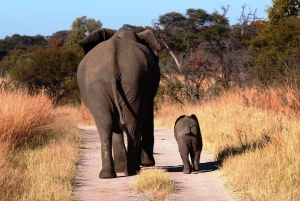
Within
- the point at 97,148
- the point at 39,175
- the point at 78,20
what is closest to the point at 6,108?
the point at 97,148

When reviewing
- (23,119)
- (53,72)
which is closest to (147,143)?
(23,119)

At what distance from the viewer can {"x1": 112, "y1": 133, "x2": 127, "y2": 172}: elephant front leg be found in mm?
9156

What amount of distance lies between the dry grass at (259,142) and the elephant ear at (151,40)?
200 cm

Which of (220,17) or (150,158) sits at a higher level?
(220,17)

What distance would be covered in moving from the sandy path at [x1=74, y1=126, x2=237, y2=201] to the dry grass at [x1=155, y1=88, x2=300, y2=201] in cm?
22

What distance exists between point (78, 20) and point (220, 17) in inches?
1178

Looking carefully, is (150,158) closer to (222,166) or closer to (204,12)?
(222,166)

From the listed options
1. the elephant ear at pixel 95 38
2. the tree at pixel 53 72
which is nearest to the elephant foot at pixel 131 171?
the elephant ear at pixel 95 38

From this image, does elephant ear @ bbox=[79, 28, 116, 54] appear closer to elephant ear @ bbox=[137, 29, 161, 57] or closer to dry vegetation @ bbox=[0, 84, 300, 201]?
elephant ear @ bbox=[137, 29, 161, 57]

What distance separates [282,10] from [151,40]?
60.0 ft

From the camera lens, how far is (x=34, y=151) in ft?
36.2

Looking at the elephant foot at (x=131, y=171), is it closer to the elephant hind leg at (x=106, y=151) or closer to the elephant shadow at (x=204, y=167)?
the elephant hind leg at (x=106, y=151)

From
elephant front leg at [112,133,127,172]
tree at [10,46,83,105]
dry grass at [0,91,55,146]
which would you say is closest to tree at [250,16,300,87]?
tree at [10,46,83,105]

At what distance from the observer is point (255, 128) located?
12227 millimetres
